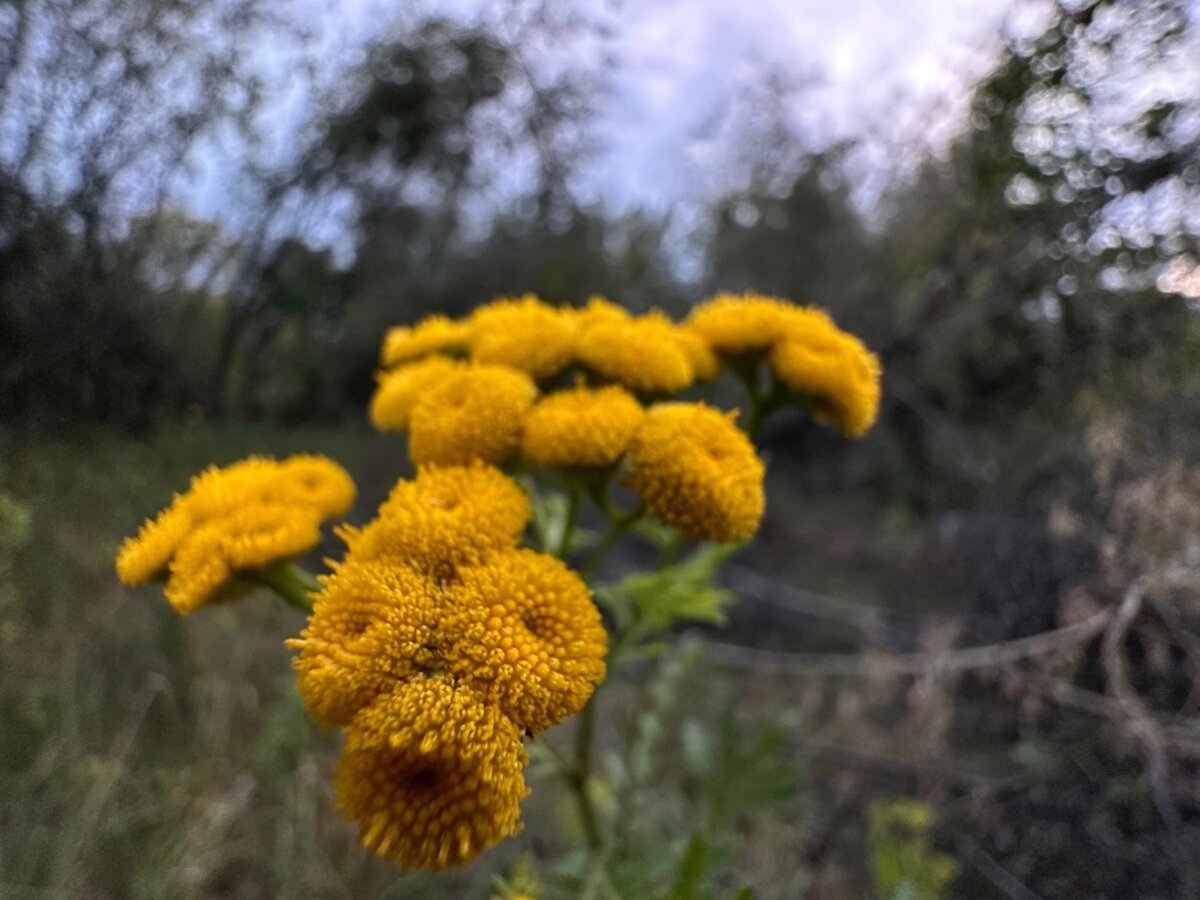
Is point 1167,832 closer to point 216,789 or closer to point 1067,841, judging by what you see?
point 1067,841

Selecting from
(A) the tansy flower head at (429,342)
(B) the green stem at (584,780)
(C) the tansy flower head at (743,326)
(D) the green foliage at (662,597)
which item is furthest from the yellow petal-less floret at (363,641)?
(C) the tansy flower head at (743,326)

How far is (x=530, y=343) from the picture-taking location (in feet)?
4.19

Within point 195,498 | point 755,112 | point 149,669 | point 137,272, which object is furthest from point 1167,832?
point 755,112

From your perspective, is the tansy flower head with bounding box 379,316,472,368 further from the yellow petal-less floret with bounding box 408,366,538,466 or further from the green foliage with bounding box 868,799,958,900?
the green foliage with bounding box 868,799,958,900

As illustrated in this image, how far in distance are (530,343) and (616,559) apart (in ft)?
7.94

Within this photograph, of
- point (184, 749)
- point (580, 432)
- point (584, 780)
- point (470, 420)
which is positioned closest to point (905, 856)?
point (584, 780)

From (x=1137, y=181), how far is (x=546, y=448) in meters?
2.39

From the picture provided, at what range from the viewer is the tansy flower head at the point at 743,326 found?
1431mm

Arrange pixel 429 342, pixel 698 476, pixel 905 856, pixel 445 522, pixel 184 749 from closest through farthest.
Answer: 1. pixel 445 522
2. pixel 698 476
3. pixel 429 342
4. pixel 905 856
5. pixel 184 749

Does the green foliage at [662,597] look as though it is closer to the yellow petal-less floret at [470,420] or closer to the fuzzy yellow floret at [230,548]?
the yellow petal-less floret at [470,420]

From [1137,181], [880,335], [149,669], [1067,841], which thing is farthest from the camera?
[880,335]

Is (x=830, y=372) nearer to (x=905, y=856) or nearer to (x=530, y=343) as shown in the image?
(x=530, y=343)

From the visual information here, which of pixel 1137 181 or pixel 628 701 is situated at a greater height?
pixel 1137 181

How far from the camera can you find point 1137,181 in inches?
92.4
